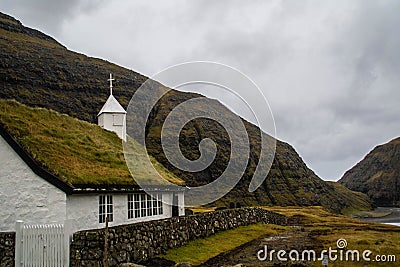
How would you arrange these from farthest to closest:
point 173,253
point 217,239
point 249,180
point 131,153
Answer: point 249,180, point 131,153, point 217,239, point 173,253

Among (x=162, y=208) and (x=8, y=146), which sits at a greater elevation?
(x=8, y=146)

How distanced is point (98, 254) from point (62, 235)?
5.83 ft

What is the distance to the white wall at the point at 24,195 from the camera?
812 inches

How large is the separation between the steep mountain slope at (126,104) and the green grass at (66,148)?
235ft

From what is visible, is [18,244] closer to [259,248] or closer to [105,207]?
[105,207]

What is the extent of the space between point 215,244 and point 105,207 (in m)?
7.37

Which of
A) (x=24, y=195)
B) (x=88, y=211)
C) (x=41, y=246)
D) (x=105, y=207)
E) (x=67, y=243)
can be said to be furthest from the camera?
(x=105, y=207)

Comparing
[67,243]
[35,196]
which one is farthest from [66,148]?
[67,243]

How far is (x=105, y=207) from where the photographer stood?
24.4 meters

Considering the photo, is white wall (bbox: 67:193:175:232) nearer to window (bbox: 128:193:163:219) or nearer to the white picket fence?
window (bbox: 128:193:163:219)

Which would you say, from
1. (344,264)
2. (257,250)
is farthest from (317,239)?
(344,264)

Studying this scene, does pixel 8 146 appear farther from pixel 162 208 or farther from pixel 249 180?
pixel 249 180

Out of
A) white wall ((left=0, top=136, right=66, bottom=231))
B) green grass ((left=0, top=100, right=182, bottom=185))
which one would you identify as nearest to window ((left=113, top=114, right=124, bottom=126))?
green grass ((left=0, top=100, right=182, bottom=185))

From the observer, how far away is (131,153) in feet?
112
